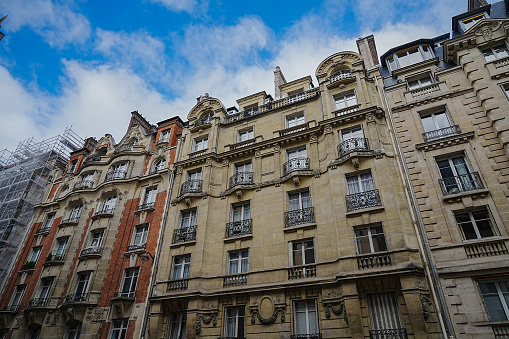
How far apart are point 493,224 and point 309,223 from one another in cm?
713

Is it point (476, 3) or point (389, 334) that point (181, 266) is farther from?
point (476, 3)

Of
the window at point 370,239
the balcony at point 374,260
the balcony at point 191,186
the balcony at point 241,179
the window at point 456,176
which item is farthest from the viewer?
the balcony at point 191,186

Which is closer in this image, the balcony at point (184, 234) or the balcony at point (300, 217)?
the balcony at point (300, 217)

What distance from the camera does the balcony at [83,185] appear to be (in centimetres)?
2420

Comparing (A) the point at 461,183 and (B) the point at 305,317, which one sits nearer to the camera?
(A) the point at 461,183

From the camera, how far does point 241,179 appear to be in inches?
734

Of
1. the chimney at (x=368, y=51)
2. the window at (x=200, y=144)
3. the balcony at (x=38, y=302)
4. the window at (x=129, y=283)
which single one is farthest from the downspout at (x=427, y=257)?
the balcony at (x=38, y=302)

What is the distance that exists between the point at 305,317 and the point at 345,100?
467 inches

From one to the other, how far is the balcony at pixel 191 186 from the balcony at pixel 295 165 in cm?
534

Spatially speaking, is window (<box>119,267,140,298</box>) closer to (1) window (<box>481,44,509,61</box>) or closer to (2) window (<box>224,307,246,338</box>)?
(2) window (<box>224,307,246,338</box>)

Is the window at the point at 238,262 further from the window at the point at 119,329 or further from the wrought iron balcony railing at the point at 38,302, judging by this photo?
the wrought iron balcony railing at the point at 38,302

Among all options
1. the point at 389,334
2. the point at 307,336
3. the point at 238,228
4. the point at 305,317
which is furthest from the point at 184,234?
the point at 389,334

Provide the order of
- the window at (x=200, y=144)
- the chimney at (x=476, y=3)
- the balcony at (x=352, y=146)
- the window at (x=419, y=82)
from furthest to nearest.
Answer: the window at (x=200, y=144)
the chimney at (x=476, y=3)
the window at (x=419, y=82)
the balcony at (x=352, y=146)

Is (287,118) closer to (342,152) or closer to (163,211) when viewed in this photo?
(342,152)
